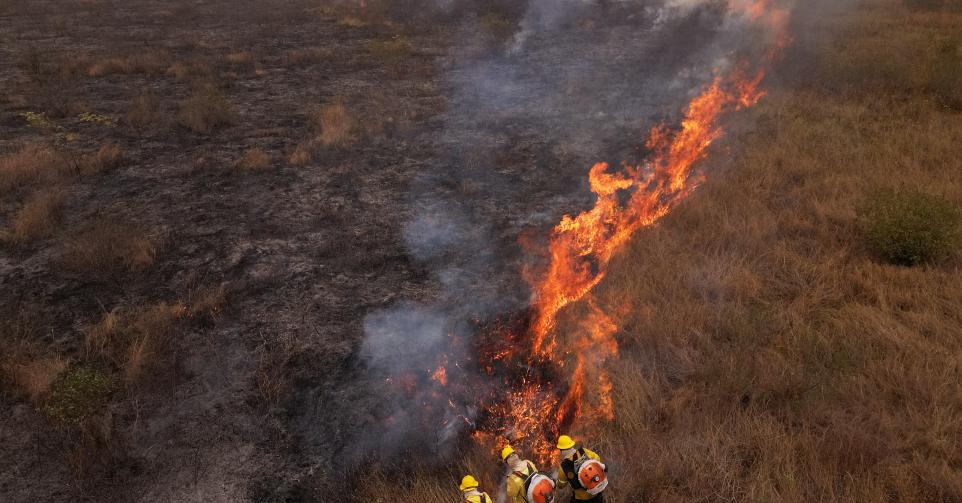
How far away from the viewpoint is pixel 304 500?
367 centimetres

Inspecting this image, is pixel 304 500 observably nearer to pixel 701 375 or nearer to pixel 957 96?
pixel 701 375

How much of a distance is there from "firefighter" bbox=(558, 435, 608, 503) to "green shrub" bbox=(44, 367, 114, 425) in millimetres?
3729

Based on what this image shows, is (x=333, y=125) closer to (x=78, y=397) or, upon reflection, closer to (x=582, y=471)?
(x=78, y=397)

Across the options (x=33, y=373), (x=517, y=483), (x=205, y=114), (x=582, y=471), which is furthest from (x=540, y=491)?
(x=205, y=114)

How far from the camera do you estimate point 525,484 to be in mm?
2543

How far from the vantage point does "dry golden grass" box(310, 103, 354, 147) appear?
31.5ft

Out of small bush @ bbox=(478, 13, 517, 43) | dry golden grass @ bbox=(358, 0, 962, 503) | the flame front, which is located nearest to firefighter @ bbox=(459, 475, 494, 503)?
dry golden grass @ bbox=(358, 0, 962, 503)

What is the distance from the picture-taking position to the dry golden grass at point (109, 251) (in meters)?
6.02

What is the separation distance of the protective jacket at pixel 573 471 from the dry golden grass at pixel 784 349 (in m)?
0.71

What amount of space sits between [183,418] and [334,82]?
10732mm

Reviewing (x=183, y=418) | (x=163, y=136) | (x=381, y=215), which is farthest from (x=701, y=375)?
(x=163, y=136)

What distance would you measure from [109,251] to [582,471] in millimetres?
6174

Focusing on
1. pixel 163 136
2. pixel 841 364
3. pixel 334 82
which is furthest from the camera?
pixel 334 82

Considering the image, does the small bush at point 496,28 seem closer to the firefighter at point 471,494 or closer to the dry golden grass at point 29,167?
the dry golden grass at point 29,167
